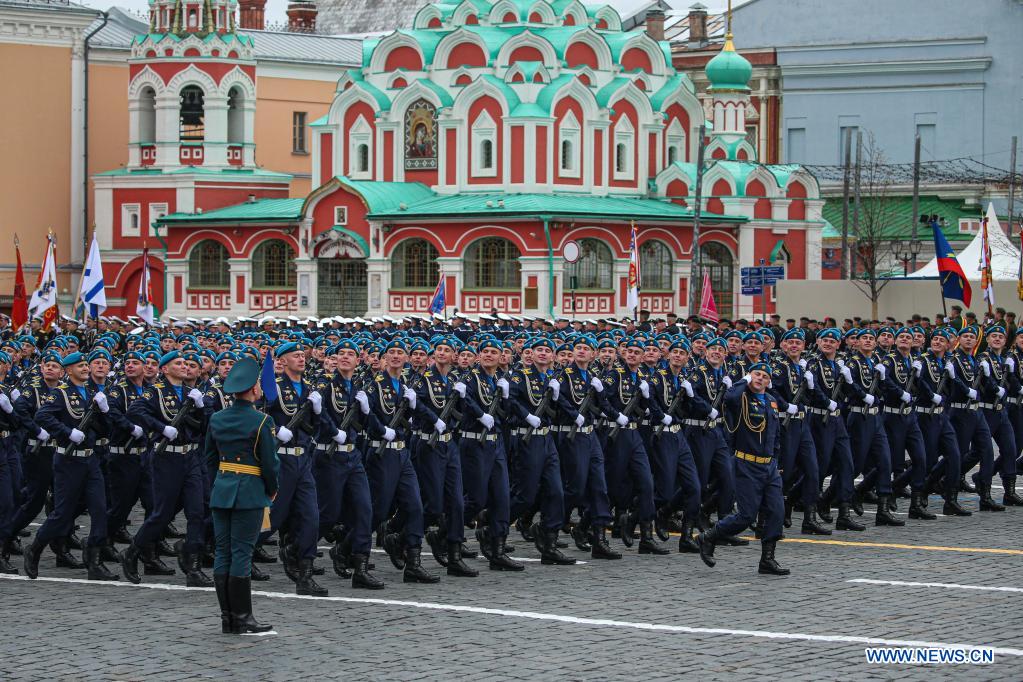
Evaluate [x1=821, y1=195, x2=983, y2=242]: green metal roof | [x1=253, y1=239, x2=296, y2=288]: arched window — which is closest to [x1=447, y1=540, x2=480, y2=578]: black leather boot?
[x1=253, y1=239, x2=296, y2=288]: arched window

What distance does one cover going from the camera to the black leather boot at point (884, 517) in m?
16.7

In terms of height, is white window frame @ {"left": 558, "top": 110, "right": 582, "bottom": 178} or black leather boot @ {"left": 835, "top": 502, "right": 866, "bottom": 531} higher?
white window frame @ {"left": 558, "top": 110, "right": 582, "bottom": 178}

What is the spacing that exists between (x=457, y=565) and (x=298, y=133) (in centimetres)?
5044

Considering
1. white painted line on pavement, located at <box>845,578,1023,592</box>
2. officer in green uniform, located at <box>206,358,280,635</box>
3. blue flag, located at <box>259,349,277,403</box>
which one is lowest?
white painted line on pavement, located at <box>845,578,1023,592</box>

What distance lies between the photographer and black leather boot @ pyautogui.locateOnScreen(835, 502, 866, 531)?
53.8ft

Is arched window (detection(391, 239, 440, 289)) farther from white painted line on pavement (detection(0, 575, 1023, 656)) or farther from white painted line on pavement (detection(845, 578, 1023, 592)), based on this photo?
white painted line on pavement (detection(845, 578, 1023, 592))

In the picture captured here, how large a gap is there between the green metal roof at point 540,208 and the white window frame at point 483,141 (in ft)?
2.49

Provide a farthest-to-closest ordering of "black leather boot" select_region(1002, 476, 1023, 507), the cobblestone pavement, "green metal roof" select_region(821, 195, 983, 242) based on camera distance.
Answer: "green metal roof" select_region(821, 195, 983, 242)
"black leather boot" select_region(1002, 476, 1023, 507)
the cobblestone pavement

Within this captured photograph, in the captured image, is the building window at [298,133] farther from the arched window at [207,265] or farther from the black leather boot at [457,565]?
the black leather boot at [457,565]

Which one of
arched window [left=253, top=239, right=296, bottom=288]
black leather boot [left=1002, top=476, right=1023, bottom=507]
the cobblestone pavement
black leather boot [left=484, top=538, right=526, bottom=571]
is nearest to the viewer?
the cobblestone pavement

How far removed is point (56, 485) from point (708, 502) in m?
5.80

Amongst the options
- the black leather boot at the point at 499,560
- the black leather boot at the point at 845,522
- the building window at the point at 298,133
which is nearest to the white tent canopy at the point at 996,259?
the black leather boot at the point at 845,522

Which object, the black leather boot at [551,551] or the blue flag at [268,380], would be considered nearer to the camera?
the blue flag at [268,380]

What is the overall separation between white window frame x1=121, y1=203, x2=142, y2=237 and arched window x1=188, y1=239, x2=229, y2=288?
3008 mm
